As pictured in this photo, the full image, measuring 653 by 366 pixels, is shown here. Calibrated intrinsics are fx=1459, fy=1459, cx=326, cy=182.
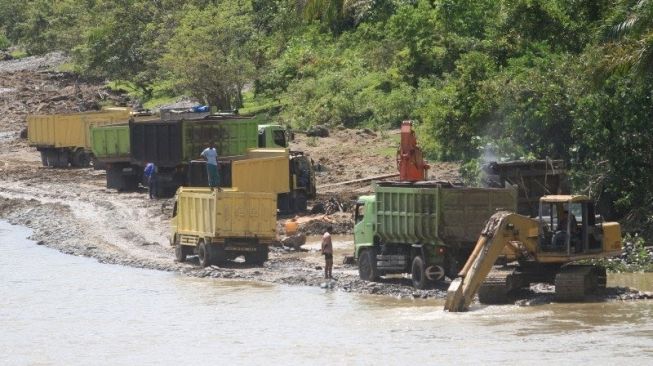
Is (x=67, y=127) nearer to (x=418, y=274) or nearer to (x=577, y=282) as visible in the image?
(x=418, y=274)

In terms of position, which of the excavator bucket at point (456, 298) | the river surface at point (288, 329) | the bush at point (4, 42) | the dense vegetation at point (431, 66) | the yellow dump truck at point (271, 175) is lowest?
the river surface at point (288, 329)

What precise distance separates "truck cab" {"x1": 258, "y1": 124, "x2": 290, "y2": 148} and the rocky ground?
185 cm

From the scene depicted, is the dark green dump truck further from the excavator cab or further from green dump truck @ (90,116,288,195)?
the excavator cab

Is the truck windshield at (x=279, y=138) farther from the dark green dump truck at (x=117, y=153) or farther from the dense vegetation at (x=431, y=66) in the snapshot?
the dark green dump truck at (x=117, y=153)

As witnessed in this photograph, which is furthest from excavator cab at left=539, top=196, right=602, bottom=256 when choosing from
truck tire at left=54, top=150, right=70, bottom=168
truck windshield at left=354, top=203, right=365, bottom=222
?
truck tire at left=54, top=150, right=70, bottom=168

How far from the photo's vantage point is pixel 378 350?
21.5 metres

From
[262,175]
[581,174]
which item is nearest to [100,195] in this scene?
[262,175]

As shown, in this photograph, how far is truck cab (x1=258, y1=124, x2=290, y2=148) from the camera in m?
43.1

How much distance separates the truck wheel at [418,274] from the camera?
26.0 meters

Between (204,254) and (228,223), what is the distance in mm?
1257

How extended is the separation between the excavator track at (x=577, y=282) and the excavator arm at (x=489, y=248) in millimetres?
734

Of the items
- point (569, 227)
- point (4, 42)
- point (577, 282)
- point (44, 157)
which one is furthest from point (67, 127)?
point (4, 42)

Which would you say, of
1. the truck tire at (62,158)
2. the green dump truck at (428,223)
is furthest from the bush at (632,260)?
the truck tire at (62,158)

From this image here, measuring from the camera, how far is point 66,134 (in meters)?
54.2
